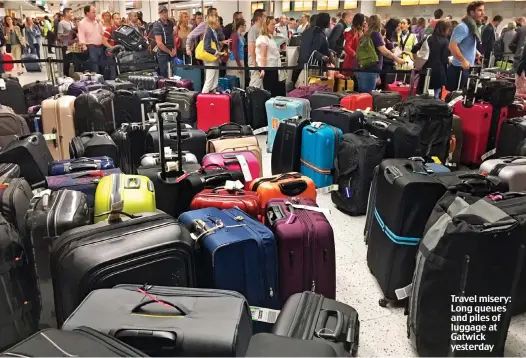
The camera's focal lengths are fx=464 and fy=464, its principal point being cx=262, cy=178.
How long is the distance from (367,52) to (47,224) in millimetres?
5526

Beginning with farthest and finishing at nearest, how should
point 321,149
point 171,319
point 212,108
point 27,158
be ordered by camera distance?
point 212,108
point 321,149
point 27,158
point 171,319

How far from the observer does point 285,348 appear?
1.26 meters

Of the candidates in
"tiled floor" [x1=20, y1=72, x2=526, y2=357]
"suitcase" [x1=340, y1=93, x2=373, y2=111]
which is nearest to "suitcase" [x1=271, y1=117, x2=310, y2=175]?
"tiled floor" [x1=20, y1=72, x2=526, y2=357]

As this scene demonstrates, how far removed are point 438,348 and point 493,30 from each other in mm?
9739

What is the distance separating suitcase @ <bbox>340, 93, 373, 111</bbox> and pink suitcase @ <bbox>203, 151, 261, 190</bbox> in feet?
8.09

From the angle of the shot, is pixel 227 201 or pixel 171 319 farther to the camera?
pixel 227 201

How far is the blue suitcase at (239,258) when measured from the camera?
2.01 meters

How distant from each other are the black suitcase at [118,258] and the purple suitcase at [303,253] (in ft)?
1.62

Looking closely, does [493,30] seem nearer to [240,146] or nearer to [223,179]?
[240,146]

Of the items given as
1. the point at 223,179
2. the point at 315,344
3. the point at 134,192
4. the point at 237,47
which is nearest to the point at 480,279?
the point at 315,344

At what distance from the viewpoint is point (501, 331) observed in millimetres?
2225

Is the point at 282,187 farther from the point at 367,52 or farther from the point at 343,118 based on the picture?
the point at 367,52

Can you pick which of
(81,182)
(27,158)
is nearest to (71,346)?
(81,182)

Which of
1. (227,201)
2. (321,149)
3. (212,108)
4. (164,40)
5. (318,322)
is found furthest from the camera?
(164,40)
